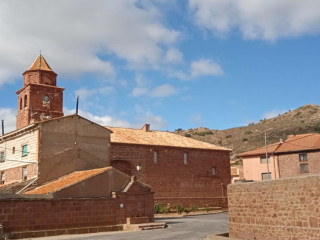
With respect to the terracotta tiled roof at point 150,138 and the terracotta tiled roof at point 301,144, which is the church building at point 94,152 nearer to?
the terracotta tiled roof at point 150,138

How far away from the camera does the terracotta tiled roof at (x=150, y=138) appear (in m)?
37.2

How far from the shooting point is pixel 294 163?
4322cm

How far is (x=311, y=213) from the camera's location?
45.8 feet

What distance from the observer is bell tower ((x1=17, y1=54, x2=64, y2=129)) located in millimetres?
39344

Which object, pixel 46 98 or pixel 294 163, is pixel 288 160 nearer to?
pixel 294 163

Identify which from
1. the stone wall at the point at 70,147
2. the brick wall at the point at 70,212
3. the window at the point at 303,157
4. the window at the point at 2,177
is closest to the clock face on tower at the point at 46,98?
the window at the point at 2,177

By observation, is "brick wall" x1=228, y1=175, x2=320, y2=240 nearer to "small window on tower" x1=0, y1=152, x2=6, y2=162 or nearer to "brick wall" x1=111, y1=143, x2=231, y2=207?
"brick wall" x1=111, y1=143, x2=231, y2=207

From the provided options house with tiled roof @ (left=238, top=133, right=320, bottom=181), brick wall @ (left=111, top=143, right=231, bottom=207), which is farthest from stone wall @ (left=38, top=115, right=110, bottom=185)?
house with tiled roof @ (left=238, top=133, right=320, bottom=181)

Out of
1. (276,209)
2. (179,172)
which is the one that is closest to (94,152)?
(179,172)

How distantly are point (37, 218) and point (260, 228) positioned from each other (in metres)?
12.1

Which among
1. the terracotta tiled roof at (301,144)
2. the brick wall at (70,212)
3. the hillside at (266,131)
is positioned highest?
the hillside at (266,131)

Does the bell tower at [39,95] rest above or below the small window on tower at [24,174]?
above

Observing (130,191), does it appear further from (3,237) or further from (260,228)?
(260,228)

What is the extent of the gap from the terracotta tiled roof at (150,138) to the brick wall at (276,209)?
19.4m
